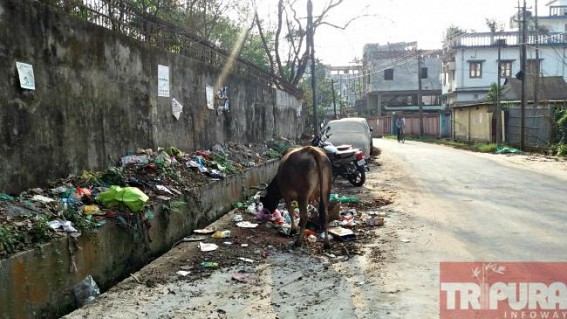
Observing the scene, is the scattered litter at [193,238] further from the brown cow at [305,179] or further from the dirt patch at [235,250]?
the brown cow at [305,179]

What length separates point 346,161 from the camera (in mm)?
11125

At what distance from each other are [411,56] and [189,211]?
177 ft

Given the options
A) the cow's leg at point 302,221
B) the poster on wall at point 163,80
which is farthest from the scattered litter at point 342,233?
the poster on wall at point 163,80

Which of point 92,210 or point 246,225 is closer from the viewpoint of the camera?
point 92,210

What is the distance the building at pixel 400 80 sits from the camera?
57469mm

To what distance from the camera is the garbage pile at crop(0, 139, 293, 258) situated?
4137 mm

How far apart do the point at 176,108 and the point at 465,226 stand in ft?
19.0

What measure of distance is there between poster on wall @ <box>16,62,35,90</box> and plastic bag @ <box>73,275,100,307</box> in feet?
7.67

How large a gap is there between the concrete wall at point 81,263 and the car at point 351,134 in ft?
28.0

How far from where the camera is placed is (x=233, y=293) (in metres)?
4.50

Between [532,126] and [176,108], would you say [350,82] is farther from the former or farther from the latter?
[176,108]

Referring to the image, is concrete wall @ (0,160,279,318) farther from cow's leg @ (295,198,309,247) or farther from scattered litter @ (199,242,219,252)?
cow's leg @ (295,198,309,247)

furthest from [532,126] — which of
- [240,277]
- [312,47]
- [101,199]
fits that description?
[101,199]

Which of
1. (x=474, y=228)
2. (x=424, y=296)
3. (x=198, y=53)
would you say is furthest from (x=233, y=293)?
(x=198, y=53)
